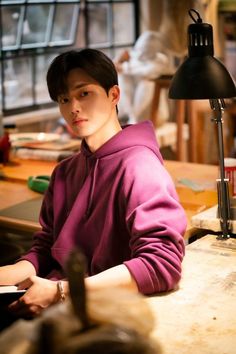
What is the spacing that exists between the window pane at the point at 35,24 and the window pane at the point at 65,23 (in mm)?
109

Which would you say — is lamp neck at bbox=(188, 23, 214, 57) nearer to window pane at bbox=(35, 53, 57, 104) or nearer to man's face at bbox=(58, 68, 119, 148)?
man's face at bbox=(58, 68, 119, 148)

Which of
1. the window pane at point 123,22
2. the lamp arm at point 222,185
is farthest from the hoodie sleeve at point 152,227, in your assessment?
the window pane at point 123,22

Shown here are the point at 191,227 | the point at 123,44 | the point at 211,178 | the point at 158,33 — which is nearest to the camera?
the point at 191,227

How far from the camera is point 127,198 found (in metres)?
1.60

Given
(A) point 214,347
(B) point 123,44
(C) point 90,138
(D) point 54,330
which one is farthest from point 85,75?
(B) point 123,44

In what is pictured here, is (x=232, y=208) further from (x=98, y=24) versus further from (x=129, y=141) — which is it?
(x=98, y=24)

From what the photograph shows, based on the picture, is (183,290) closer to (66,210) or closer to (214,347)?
(214,347)

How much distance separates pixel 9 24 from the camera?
16.2ft

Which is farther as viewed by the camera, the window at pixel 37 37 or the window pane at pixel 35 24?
the window pane at pixel 35 24

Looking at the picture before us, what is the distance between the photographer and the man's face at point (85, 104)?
5.57 feet

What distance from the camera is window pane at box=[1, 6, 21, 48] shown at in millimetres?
4875

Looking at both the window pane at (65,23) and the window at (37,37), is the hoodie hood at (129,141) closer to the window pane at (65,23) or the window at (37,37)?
the window at (37,37)

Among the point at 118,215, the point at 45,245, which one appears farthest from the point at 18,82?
the point at 118,215

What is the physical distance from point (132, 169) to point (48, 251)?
41 centimetres
